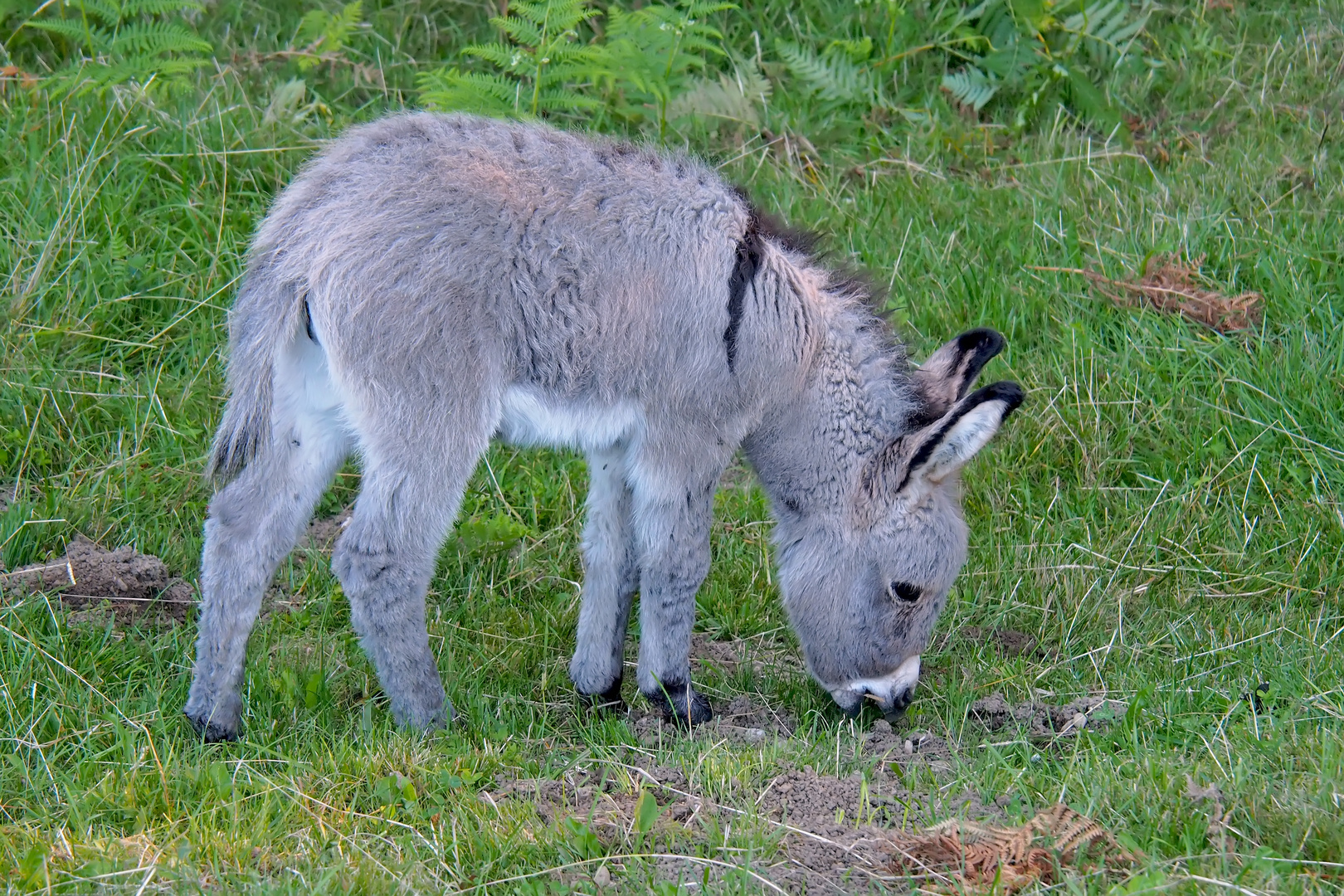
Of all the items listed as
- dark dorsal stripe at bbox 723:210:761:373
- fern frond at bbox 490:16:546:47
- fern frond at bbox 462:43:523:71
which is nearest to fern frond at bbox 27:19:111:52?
fern frond at bbox 462:43:523:71

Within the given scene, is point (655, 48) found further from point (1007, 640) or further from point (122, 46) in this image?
point (1007, 640)

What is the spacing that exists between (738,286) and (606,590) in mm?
1228

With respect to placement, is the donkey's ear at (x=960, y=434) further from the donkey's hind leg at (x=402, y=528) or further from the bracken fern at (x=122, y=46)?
the bracken fern at (x=122, y=46)

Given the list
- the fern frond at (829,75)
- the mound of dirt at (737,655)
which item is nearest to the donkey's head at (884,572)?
the mound of dirt at (737,655)

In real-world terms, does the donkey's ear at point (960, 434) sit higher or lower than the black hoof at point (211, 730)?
higher

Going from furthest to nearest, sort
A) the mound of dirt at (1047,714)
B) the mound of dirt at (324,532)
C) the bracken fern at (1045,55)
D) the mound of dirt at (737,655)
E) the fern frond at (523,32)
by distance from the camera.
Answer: the bracken fern at (1045,55), the fern frond at (523,32), the mound of dirt at (324,532), the mound of dirt at (737,655), the mound of dirt at (1047,714)

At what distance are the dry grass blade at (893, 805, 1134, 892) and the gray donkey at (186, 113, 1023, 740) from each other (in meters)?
1.21

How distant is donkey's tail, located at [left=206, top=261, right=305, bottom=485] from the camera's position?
4203 mm

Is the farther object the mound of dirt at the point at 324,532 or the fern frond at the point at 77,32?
the fern frond at the point at 77,32

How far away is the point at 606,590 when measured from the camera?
4.85 m

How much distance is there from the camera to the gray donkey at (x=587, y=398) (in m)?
4.10

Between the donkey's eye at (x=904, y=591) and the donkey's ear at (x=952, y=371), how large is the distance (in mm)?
575

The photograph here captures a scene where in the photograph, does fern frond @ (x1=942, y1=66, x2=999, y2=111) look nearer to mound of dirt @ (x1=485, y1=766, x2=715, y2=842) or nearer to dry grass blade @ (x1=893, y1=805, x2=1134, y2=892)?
mound of dirt @ (x1=485, y1=766, x2=715, y2=842)

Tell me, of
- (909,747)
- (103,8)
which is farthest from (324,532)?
(103,8)
